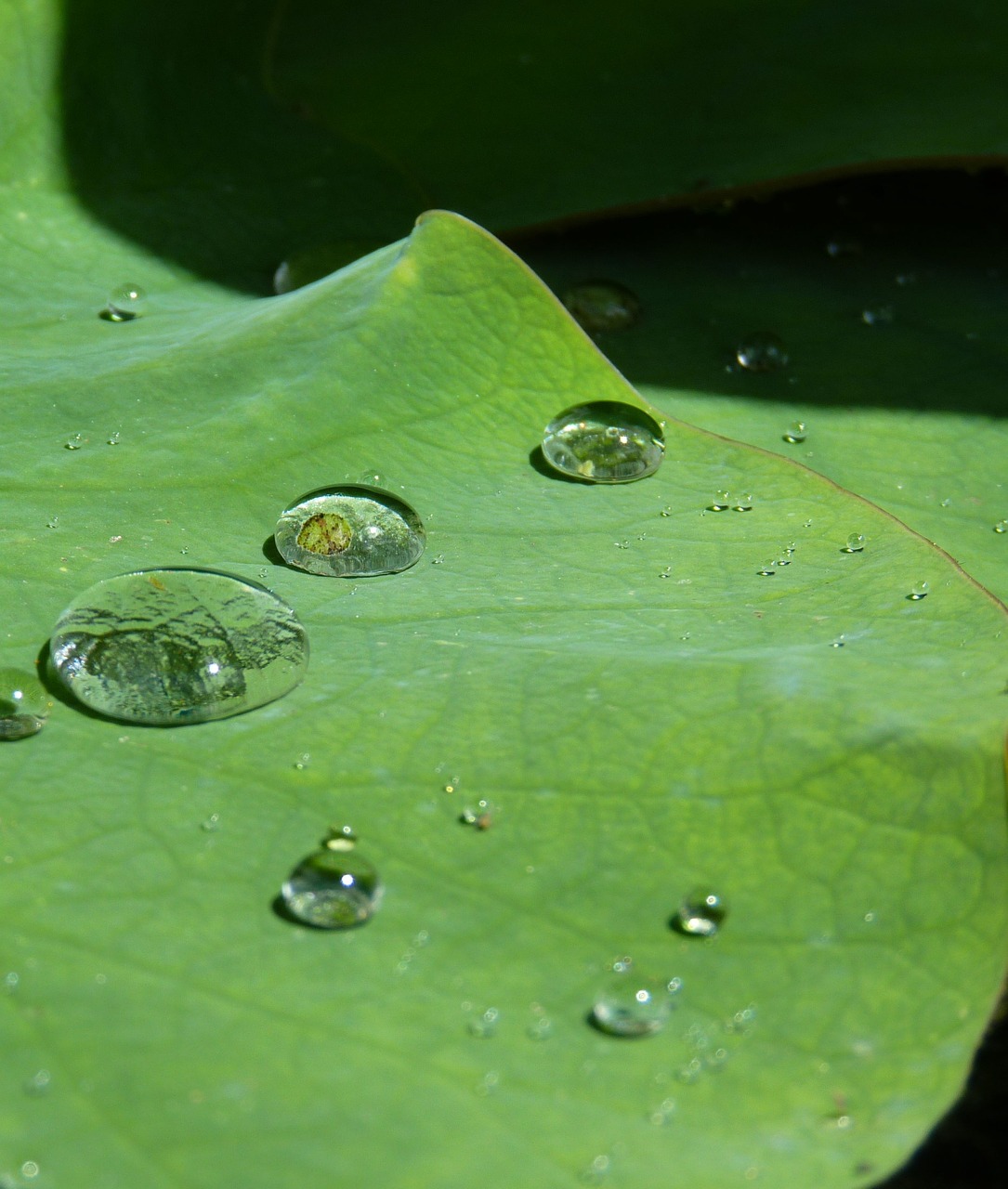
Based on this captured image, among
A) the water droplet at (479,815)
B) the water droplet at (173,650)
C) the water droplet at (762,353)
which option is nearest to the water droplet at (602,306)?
the water droplet at (762,353)

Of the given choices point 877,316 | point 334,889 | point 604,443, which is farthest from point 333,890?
point 877,316

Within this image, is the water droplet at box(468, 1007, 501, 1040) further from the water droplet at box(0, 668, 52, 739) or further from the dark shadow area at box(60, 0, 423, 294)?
the dark shadow area at box(60, 0, 423, 294)

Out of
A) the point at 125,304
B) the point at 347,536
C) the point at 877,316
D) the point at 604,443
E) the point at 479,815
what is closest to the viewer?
the point at 479,815

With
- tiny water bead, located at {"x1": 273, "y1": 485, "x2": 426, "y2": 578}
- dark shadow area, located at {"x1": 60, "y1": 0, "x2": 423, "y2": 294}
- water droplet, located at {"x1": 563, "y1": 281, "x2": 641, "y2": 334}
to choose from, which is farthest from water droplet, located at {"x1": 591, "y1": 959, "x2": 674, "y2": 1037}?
dark shadow area, located at {"x1": 60, "y1": 0, "x2": 423, "y2": 294}

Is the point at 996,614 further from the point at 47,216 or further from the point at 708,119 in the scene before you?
the point at 47,216

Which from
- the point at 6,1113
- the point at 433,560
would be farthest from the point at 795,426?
the point at 6,1113

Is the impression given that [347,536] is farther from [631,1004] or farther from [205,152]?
[205,152]
